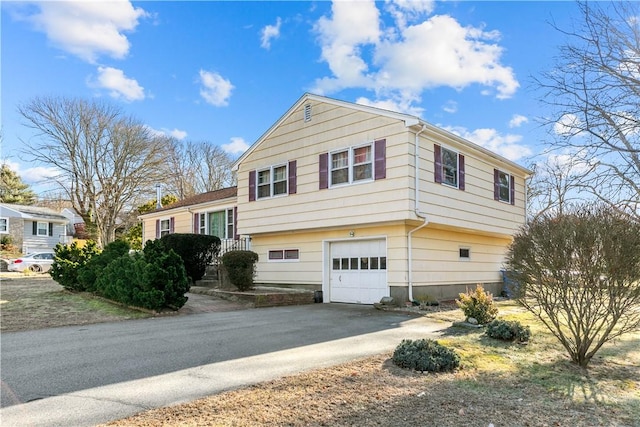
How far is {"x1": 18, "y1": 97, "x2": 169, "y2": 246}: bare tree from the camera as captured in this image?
28281mm

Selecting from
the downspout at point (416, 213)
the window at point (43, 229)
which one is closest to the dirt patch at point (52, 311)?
the downspout at point (416, 213)

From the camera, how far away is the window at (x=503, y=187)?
15.7 m

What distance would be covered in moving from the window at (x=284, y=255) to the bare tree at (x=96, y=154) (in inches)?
740

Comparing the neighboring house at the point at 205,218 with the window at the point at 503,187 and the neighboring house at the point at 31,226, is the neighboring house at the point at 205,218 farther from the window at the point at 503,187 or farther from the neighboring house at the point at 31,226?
the neighboring house at the point at 31,226

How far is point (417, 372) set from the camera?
535cm

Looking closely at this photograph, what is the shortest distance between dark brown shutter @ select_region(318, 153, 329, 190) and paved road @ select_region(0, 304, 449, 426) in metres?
4.67

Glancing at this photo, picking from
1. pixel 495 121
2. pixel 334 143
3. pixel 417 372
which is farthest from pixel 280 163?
pixel 417 372

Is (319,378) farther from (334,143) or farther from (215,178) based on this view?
(215,178)

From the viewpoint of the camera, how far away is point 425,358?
548cm

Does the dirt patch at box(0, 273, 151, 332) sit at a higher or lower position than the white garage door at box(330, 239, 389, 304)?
lower

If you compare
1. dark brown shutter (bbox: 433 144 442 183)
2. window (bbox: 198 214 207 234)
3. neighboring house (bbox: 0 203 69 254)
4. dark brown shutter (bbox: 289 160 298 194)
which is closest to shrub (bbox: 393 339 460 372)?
dark brown shutter (bbox: 433 144 442 183)

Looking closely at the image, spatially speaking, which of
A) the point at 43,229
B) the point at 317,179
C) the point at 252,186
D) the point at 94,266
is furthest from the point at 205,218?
the point at 43,229

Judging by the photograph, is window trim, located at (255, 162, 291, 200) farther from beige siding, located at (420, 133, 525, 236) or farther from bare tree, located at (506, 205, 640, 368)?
bare tree, located at (506, 205, 640, 368)

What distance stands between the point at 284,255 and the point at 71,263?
7.00 m
